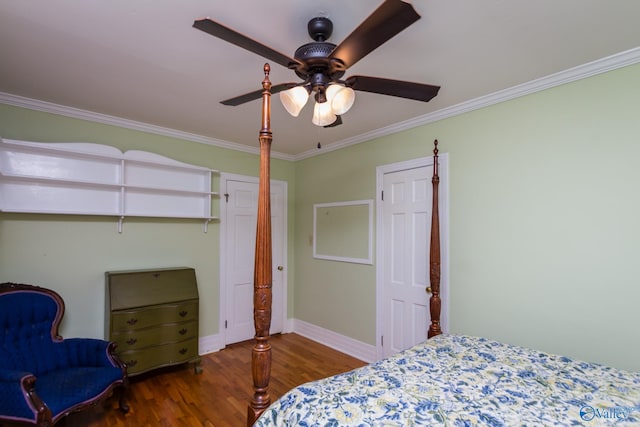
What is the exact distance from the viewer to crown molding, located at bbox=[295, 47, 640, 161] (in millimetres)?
1948

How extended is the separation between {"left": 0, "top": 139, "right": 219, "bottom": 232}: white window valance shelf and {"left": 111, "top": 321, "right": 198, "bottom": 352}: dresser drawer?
1024mm

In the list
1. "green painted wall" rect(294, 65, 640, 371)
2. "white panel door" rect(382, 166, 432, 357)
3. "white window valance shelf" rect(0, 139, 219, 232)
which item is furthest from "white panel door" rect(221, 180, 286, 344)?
"green painted wall" rect(294, 65, 640, 371)

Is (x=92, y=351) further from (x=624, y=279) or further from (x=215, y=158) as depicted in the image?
(x=624, y=279)

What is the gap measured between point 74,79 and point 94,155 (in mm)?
807

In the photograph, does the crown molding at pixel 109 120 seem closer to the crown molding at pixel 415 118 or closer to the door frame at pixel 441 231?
the crown molding at pixel 415 118

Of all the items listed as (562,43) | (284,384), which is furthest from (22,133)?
(562,43)

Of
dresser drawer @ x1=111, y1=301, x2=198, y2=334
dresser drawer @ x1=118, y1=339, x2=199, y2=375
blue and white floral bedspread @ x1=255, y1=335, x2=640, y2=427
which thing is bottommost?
dresser drawer @ x1=118, y1=339, x2=199, y2=375

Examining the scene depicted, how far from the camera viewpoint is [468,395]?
1.38 m

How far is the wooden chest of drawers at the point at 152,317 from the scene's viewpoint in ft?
9.18

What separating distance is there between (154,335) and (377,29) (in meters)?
3.11

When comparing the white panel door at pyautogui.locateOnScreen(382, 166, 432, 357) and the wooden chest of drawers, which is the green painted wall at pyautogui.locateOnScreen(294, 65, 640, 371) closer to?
the white panel door at pyautogui.locateOnScreen(382, 166, 432, 357)

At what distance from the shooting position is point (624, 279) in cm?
194

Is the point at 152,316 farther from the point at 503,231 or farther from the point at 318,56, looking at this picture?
the point at 503,231

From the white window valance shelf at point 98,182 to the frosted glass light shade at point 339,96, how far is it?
2360 millimetres
